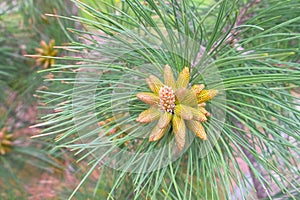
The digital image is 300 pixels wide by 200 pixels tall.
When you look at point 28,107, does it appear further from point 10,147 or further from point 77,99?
point 77,99

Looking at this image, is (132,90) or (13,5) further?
(13,5)

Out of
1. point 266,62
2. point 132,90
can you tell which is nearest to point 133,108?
point 132,90

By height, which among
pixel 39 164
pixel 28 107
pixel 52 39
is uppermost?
pixel 52 39

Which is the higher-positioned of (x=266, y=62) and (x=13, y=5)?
(x=13, y=5)

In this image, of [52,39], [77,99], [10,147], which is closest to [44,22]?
[52,39]

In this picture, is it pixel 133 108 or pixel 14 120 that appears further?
pixel 14 120

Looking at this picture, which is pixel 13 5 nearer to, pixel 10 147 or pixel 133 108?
pixel 10 147

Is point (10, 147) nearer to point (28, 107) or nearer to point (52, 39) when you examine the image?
point (28, 107)

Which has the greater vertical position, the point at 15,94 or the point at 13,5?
the point at 13,5
